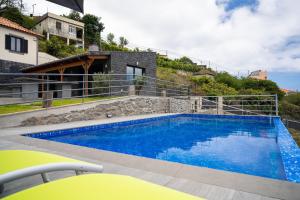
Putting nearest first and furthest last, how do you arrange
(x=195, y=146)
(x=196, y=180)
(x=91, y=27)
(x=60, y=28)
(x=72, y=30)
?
(x=196, y=180) → (x=195, y=146) → (x=60, y=28) → (x=72, y=30) → (x=91, y=27)

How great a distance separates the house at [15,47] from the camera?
17352mm

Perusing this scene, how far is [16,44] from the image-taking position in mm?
18359

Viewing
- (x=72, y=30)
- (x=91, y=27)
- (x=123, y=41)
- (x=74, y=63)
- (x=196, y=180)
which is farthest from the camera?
(x=123, y=41)

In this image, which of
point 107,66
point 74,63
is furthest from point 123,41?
point 107,66

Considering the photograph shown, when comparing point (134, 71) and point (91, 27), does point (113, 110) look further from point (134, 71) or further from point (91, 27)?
point (91, 27)

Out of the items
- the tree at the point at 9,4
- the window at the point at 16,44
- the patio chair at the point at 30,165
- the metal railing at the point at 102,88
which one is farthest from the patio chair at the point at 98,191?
the tree at the point at 9,4

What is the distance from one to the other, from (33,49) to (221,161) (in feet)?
66.5

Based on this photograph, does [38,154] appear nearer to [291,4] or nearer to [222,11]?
[291,4]

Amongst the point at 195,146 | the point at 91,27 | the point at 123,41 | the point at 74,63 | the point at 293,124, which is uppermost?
the point at 91,27

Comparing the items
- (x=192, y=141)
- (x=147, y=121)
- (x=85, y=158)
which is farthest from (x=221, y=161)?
(x=147, y=121)

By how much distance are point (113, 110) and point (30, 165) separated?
8751 millimetres

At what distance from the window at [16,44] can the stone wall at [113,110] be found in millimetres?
13085

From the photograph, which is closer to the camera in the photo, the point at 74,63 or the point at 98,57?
the point at 98,57

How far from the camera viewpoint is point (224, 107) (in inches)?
569
